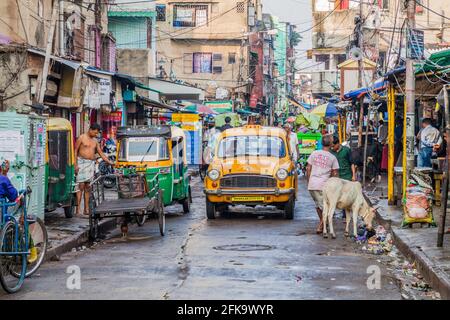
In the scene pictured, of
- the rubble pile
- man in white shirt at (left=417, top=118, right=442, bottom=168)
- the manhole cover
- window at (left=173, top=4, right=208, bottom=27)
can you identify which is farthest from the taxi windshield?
window at (left=173, top=4, right=208, bottom=27)

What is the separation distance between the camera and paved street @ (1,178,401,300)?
34.7 feet

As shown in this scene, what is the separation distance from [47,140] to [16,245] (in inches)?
292

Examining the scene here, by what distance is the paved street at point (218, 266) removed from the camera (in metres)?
10.6

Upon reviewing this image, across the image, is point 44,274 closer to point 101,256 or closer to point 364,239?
point 101,256

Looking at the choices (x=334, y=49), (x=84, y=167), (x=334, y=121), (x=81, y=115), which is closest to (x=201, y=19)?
(x=334, y=49)

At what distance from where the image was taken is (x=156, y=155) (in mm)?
20203

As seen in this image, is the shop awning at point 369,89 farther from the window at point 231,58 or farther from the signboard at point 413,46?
the window at point 231,58

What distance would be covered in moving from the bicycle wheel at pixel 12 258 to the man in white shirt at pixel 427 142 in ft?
44.5

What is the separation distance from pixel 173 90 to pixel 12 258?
4267cm

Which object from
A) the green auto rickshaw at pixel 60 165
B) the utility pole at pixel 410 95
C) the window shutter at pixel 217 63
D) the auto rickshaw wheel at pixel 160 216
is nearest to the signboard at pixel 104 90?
the green auto rickshaw at pixel 60 165

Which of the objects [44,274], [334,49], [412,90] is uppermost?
[334,49]

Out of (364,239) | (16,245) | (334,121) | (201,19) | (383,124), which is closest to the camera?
(16,245)
